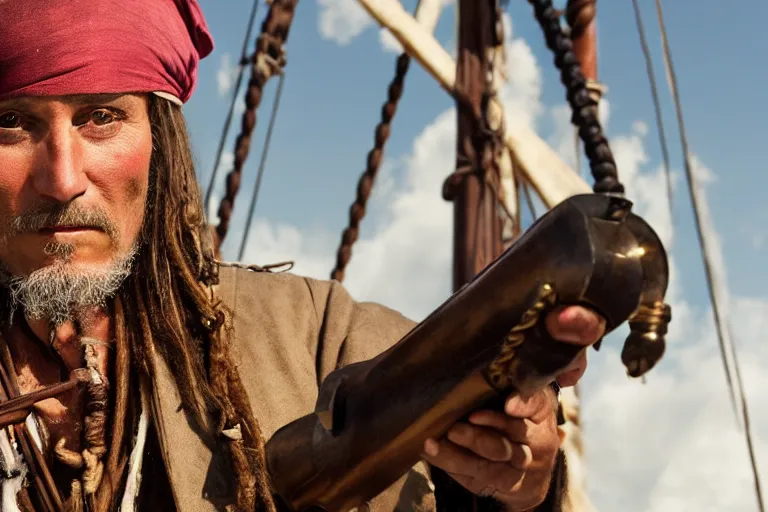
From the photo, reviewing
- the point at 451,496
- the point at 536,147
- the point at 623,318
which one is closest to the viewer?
the point at 623,318

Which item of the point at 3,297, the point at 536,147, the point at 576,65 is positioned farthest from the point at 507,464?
the point at 536,147

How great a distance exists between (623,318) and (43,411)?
139 centimetres

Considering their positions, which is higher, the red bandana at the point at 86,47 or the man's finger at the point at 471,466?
the red bandana at the point at 86,47

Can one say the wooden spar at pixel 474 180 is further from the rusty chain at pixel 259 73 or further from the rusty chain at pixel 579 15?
the rusty chain at pixel 259 73

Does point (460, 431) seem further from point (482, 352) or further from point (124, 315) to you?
point (124, 315)

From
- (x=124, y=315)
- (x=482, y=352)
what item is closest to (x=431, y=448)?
(x=482, y=352)

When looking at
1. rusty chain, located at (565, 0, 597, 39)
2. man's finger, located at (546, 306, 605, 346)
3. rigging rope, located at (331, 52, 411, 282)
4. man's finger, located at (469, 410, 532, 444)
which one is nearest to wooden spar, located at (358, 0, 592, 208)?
rigging rope, located at (331, 52, 411, 282)

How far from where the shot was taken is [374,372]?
6.24ft

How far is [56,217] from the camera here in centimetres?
228

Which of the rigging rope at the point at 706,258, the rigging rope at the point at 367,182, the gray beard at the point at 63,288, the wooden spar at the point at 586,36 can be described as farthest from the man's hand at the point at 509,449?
the rigging rope at the point at 367,182

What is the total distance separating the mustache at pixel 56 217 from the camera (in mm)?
2271

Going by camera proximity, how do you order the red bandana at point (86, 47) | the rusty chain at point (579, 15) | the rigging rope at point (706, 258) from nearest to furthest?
the red bandana at point (86, 47), the rigging rope at point (706, 258), the rusty chain at point (579, 15)

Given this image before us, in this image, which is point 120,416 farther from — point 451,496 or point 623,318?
point 623,318

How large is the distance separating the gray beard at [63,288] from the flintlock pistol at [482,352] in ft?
1.86
